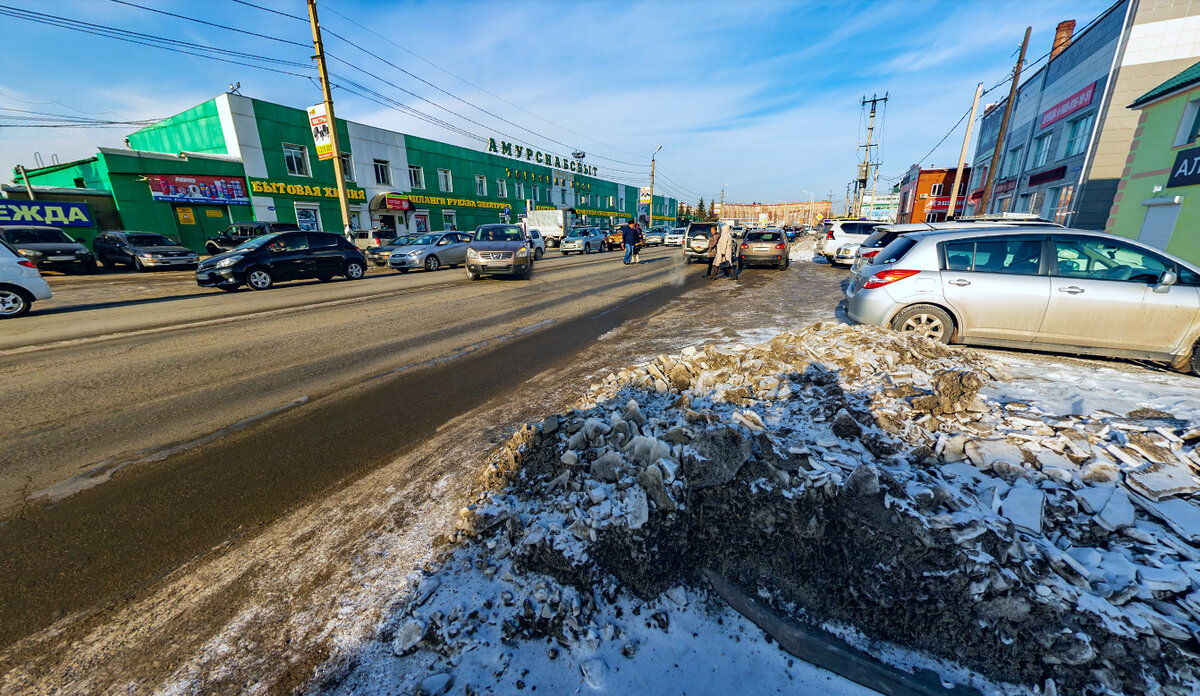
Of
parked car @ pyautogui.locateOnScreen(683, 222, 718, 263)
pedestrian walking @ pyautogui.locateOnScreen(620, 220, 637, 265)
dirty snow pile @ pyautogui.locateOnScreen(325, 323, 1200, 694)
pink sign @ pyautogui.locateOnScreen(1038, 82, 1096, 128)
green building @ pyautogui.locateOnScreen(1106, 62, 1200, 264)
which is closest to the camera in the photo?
dirty snow pile @ pyautogui.locateOnScreen(325, 323, 1200, 694)

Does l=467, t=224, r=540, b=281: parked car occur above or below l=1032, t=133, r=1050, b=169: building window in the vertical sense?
below

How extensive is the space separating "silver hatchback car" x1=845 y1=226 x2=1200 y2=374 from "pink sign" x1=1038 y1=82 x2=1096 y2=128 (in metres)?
21.1

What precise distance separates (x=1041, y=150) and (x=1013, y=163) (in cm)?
320

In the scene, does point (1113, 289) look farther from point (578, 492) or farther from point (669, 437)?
point (578, 492)

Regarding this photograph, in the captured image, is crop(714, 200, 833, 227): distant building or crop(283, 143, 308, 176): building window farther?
crop(714, 200, 833, 227): distant building

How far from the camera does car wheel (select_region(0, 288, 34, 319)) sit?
826 cm

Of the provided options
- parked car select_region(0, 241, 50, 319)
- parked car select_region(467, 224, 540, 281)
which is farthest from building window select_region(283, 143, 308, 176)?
parked car select_region(0, 241, 50, 319)

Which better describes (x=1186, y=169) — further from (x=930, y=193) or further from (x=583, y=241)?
(x=930, y=193)

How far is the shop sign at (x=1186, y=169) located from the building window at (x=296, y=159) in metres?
37.9

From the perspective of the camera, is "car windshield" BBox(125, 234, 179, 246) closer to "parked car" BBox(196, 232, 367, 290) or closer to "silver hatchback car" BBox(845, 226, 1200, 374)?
"parked car" BBox(196, 232, 367, 290)

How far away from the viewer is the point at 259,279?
A: 1229 cm

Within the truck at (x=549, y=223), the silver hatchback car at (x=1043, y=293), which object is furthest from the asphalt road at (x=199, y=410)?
the truck at (x=549, y=223)

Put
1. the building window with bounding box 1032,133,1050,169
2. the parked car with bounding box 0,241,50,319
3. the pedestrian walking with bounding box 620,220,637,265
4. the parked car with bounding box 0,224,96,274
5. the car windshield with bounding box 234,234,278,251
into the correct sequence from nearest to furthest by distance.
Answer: the parked car with bounding box 0,241,50,319, the car windshield with bounding box 234,234,278,251, the parked car with bounding box 0,224,96,274, the pedestrian walking with bounding box 620,220,637,265, the building window with bounding box 1032,133,1050,169

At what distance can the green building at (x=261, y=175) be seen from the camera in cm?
2161
